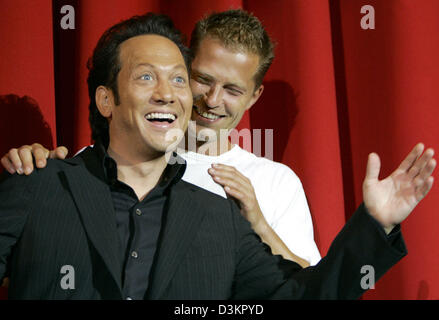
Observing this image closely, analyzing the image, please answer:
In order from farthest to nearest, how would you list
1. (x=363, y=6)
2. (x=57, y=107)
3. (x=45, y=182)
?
(x=363, y=6)
(x=57, y=107)
(x=45, y=182)

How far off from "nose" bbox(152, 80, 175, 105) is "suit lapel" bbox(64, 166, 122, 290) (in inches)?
7.8

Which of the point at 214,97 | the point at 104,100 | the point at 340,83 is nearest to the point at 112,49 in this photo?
the point at 104,100

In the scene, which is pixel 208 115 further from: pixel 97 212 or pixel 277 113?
pixel 97 212

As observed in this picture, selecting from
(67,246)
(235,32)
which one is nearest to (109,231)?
(67,246)

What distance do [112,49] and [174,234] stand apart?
44cm

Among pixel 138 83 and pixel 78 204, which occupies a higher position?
pixel 138 83

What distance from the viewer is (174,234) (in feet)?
3.16

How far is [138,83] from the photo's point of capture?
1060 millimetres

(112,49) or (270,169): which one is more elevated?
(112,49)

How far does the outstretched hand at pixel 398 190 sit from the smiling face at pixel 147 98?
393 millimetres

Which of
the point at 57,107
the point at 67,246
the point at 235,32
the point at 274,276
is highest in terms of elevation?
the point at 235,32

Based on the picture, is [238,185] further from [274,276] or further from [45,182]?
[45,182]

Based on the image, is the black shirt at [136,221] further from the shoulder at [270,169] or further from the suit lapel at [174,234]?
the shoulder at [270,169]
